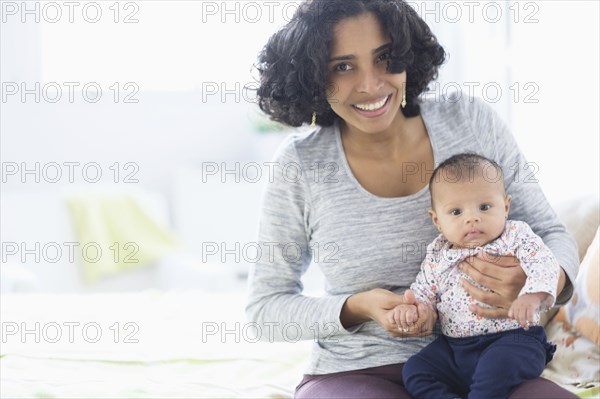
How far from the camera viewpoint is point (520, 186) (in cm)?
158

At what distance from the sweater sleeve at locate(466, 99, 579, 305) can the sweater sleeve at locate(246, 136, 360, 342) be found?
38 centimetres

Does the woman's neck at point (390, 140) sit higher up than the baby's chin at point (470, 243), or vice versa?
the woman's neck at point (390, 140)

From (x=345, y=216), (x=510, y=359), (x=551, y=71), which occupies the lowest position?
(x=510, y=359)

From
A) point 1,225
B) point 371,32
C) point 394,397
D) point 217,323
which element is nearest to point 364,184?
point 371,32

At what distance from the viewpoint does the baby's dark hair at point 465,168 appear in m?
1.43

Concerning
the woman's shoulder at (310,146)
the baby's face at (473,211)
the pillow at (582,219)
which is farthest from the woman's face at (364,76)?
the pillow at (582,219)

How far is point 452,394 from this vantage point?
1352 millimetres

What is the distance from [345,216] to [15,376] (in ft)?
2.78

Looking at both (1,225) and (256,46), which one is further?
(256,46)

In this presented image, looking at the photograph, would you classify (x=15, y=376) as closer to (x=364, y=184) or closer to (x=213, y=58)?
(x=364, y=184)

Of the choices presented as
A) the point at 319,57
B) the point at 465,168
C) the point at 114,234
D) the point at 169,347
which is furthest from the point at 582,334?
the point at 114,234

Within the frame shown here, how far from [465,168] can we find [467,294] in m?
0.23

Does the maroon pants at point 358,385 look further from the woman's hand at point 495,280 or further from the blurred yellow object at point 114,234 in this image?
the blurred yellow object at point 114,234

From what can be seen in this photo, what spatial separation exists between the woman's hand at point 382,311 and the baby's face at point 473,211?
143 millimetres
